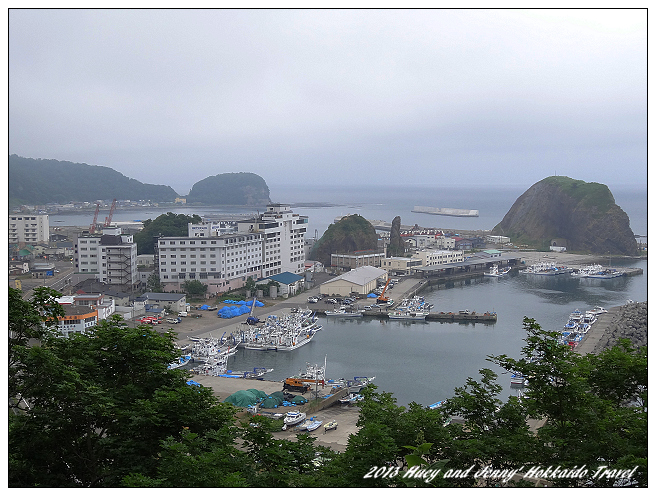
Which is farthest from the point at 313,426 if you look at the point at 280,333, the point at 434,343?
the point at 434,343

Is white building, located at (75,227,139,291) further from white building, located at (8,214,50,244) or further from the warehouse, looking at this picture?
white building, located at (8,214,50,244)

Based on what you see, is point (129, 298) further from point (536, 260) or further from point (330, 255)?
point (536, 260)

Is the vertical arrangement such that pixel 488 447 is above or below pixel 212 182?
below

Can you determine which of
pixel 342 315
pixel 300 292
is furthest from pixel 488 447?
pixel 300 292

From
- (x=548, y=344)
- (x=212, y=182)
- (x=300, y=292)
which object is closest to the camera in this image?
(x=548, y=344)

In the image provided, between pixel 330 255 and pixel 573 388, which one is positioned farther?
pixel 330 255

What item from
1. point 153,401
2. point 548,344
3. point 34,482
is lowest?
point 34,482
